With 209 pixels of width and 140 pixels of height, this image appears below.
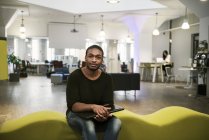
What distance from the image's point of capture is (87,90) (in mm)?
2779

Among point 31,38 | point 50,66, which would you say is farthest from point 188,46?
point 31,38

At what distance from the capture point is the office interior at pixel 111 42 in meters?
7.77

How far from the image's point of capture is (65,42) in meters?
16.4

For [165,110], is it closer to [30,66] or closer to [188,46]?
[188,46]

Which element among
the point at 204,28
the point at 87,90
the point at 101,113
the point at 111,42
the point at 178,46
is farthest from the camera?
the point at 111,42

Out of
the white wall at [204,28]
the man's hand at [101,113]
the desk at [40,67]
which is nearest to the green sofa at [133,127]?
the man's hand at [101,113]

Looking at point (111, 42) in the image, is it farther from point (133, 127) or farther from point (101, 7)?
point (133, 127)

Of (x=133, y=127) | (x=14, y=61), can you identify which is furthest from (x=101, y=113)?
(x=14, y=61)

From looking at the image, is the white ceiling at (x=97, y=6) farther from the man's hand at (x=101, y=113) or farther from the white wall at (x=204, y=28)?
the man's hand at (x=101, y=113)

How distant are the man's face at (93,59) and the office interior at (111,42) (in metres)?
3.39

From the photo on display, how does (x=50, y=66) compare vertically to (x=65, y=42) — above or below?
below

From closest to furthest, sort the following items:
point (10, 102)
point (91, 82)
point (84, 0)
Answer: point (91, 82)
point (10, 102)
point (84, 0)

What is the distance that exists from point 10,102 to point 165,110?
15.8 ft

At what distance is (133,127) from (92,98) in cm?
75
